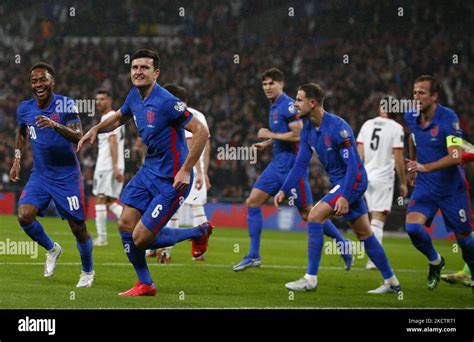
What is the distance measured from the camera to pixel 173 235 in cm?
930

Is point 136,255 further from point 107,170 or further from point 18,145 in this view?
point 107,170

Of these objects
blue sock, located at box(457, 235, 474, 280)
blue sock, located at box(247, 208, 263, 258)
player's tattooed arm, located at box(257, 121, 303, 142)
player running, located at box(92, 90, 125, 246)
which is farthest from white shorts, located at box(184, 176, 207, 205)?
blue sock, located at box(457, 235, 474, 280)

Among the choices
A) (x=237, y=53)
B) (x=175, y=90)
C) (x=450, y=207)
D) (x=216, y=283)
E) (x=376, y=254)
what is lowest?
(x=216, y=283)

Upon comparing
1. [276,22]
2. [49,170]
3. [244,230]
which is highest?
[276,22]

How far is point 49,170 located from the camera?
9984mm

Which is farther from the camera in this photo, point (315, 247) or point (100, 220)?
point (100, 220)

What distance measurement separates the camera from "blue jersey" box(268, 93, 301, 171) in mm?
12448

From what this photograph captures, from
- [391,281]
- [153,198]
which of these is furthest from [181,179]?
[391,281]

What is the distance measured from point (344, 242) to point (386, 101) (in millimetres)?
2322

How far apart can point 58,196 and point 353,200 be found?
125 inches

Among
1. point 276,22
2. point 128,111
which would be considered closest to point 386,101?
point 128,111

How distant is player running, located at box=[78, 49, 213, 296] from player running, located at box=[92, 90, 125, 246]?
Answer: 19.2 ft

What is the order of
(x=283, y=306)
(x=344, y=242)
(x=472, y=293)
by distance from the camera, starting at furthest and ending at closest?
(x=344, y=242), (x=472, y=293), (x=283, y=306)
